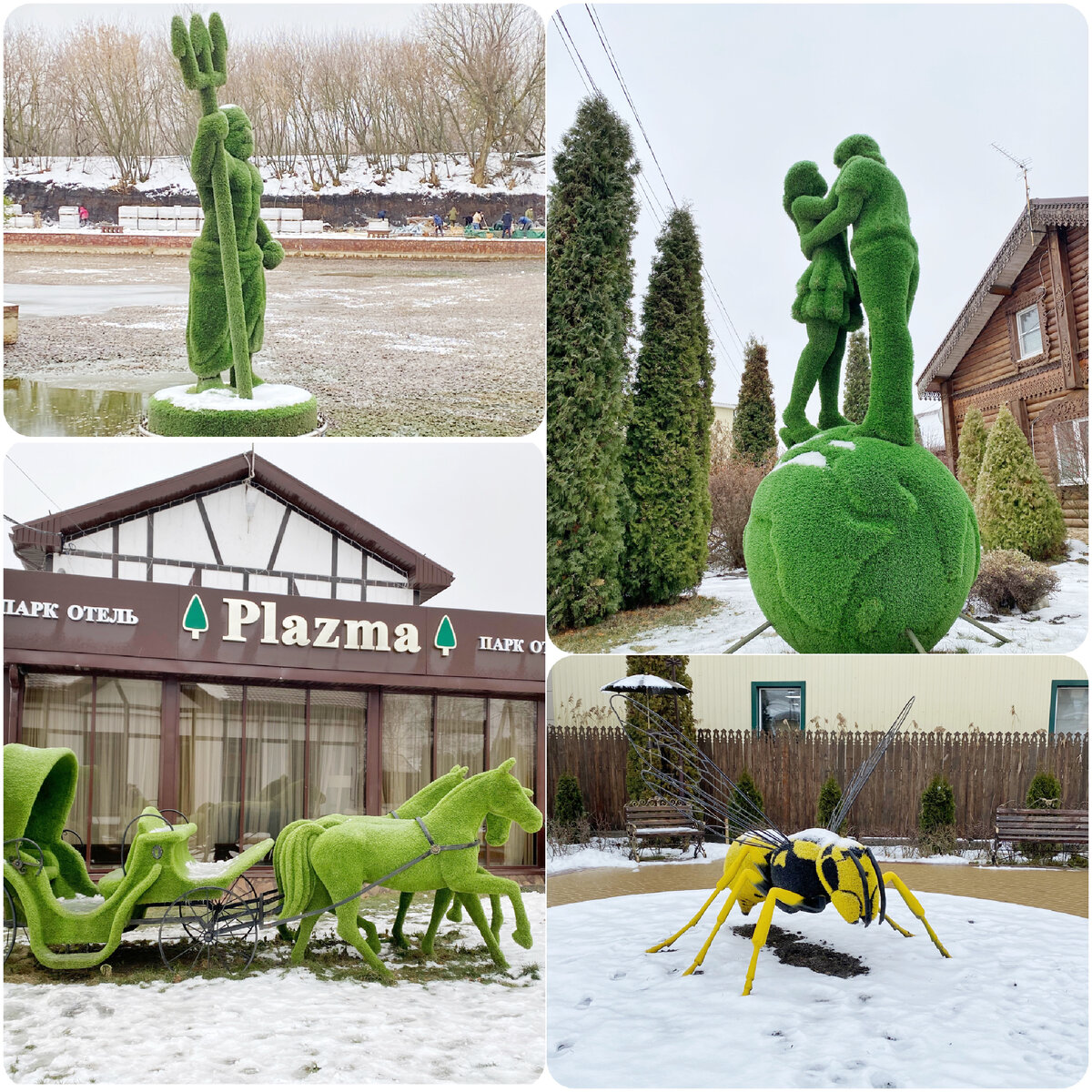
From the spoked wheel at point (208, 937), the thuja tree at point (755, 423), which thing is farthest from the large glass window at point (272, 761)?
the thuja tree at point (755, 423)

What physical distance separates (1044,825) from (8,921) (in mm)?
8197

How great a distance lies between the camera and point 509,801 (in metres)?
5.07

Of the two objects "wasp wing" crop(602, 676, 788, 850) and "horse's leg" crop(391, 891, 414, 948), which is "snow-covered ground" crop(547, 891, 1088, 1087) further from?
"horse's leg" crop(391, 891, 414, 948)

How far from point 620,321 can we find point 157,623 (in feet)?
15.3

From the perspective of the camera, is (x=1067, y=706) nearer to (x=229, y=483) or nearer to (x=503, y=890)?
(x=503, y=890)

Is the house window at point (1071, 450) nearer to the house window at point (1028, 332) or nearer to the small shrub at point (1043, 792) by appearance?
the house window at point (1028, 332)

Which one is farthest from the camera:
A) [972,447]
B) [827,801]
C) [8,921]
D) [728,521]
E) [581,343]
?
[728,521]

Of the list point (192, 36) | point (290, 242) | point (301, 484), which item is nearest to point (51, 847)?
point (301, 484)

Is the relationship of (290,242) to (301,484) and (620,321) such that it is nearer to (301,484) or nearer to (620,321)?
(301,484)

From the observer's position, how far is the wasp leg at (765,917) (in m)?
4.39

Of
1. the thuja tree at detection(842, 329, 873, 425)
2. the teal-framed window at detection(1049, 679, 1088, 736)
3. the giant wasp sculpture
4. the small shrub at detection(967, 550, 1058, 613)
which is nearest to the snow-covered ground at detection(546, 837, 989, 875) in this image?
the teal-framed window at detection(1049, 679, 1088, 736)

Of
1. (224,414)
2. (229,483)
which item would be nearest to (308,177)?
(229,483)

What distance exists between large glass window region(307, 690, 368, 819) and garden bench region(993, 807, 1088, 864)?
582 centimetres

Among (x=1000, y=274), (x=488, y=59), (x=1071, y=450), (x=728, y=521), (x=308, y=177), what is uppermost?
(x=488, y=59)
